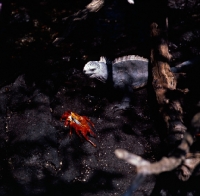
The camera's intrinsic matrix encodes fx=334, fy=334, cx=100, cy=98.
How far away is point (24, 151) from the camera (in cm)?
427

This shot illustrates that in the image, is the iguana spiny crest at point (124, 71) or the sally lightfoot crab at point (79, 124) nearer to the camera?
the sally lightfoot crab at point (79, 124)

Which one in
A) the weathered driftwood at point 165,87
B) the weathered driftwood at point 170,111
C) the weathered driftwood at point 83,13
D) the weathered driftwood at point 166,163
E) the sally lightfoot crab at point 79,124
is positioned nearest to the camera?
the weathered driftwood at point 166,163

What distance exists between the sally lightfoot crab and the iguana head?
61 centimetres

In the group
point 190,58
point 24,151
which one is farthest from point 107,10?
point 24,151

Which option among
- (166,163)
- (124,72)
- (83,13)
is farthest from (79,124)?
(166,163)

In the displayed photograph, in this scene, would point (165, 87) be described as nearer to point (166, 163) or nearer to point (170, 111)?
point (170, 111)

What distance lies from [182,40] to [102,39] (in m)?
1.38

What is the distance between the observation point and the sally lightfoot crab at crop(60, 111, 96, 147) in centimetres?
444

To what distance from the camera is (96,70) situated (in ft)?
15.4

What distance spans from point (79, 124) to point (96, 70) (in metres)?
0.81

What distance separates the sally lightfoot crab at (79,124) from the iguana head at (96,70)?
613 mm

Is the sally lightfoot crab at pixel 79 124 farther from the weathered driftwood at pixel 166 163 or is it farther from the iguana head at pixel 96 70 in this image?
the weathered driftwood at pixel 166 163

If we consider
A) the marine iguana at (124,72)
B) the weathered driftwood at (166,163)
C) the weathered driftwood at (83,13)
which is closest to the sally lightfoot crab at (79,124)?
the marine iguana at (124,72)

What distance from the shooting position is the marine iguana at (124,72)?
15.5 feet
